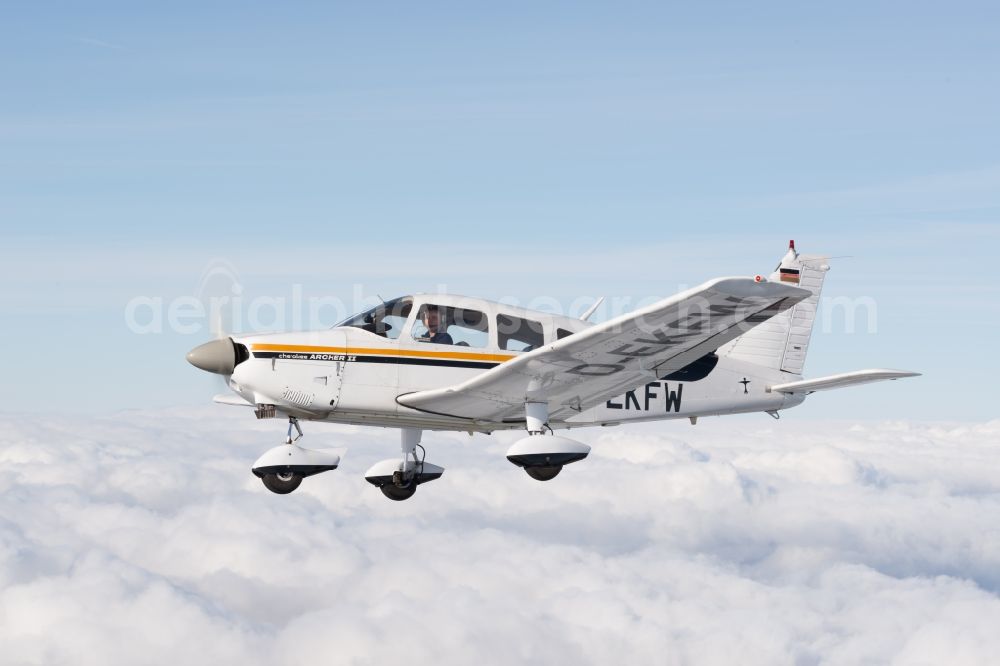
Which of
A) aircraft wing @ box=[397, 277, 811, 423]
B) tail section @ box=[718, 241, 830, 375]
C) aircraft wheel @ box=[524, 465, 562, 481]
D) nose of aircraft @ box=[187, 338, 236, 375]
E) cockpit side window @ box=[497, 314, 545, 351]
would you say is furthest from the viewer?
tail section @ box=[718, 241, 830, 375]

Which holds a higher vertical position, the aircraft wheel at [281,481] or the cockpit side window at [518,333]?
the cockpit side window at [518,333]

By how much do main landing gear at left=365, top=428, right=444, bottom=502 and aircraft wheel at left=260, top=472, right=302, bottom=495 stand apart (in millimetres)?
2149

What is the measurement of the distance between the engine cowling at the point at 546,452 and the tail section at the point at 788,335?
5.10 metres

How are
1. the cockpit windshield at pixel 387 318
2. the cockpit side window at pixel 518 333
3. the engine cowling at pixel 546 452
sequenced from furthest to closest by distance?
1. the cockpit side window at pixel 518 333
2. the cockpit windshield at pixel 387 318
3. the engine cowling at pixel 546 452

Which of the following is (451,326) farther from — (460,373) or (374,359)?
(374,359)

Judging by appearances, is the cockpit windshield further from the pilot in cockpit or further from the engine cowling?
→ the engine cowling

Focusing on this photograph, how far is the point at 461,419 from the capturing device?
1593 centimetres

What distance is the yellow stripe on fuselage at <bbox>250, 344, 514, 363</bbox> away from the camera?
49.3 ft

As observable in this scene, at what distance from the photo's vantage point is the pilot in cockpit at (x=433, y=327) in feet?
51.2

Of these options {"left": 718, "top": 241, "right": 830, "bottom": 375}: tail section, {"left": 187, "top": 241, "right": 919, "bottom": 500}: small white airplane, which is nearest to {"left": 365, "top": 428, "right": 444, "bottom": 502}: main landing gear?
{"left": 187, "top": 241, "right": 919, "bottom": 500}: small white airplane

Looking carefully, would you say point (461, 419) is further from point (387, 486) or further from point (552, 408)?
point (387, 486)

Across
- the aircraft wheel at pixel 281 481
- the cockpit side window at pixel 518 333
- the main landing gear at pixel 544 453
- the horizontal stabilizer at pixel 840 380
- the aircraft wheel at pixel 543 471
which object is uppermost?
the cockpit side window at pixel 518 333

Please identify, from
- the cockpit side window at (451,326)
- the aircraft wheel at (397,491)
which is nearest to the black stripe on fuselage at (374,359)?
the cockpit side window at (451,326)

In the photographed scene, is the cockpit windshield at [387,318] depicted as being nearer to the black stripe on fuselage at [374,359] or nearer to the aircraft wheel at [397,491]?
the black stripe on fuselage at [374,359]
